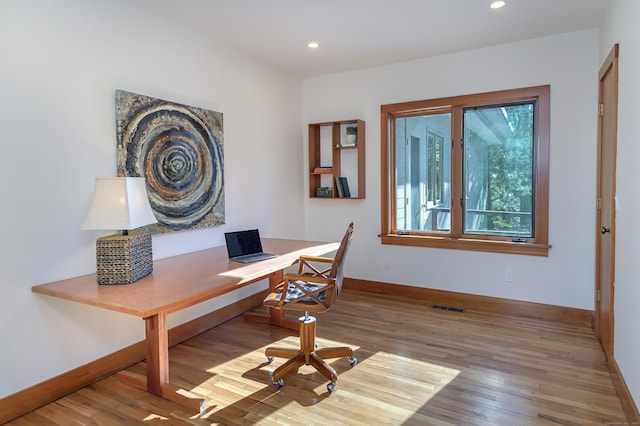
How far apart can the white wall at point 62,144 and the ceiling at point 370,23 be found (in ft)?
1.17

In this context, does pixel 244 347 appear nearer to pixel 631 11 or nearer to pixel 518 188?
pixel 518 188

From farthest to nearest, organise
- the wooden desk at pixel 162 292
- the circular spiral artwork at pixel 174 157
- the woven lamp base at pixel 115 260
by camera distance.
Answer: the circular spiral artwork at pixel 174 157
the woven lamp base at pixel 115 260
the wooden desk at pixel 162 292

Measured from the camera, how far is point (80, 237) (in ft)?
8.03

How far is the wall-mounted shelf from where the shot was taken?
4.37m

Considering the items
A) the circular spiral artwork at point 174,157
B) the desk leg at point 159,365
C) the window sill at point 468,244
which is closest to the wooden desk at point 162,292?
the desk leg at point 159,365

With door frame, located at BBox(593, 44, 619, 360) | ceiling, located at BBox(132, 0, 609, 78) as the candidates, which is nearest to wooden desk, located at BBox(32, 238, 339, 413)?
ceiling, located at BBox(132, 0, 609, 78)

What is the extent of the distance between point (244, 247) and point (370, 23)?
79.1 inches

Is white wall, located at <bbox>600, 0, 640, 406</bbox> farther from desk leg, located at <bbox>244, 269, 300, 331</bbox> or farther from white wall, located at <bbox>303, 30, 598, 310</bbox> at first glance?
desk leg, located at <bbox>244, 269, 300, 331</bbox>

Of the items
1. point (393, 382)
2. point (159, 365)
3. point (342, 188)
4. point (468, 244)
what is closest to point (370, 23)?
point (342, 188)

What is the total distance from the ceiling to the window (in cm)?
56

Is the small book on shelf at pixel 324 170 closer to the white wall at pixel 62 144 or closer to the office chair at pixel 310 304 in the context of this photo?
the white wall at pixel 62 144

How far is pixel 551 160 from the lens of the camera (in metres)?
3.47

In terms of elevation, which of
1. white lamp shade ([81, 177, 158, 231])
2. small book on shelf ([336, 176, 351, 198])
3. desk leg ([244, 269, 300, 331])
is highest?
small book on shelf ([336, 176, 351, 198])

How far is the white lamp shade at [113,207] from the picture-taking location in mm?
2180
